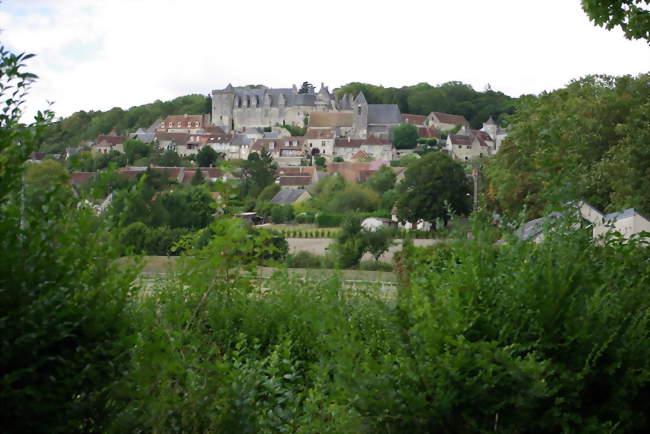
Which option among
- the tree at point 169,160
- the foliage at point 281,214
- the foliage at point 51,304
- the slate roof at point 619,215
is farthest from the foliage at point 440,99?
the foliage at point 51,304

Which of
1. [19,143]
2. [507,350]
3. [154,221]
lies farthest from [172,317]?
[154,221]

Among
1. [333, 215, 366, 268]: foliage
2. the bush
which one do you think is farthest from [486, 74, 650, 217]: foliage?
the bush

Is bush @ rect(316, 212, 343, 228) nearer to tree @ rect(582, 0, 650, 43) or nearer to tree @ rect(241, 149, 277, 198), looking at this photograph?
tree @ rect(241, 149, 277, 198)

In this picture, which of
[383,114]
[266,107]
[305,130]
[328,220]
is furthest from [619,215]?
[266,107]

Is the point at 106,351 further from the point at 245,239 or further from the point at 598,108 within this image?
the point at 598,108

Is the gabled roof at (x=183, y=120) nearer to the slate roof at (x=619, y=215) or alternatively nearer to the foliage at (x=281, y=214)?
the foliage at (x=281, y=214)

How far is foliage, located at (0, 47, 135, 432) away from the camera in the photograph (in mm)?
3168

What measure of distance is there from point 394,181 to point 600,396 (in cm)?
6909

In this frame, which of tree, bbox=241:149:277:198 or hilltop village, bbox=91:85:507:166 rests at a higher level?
hilltop village, bbox=91:85:507:166

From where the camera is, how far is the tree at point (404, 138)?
115625mm

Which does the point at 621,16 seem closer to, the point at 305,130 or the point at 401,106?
the point at 305,130

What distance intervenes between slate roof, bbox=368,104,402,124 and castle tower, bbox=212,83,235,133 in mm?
27414

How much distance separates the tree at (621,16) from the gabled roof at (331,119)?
117m

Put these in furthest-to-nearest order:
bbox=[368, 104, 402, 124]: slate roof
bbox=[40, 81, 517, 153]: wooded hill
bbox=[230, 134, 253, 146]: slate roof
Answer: bbox=[40, 81, 517, 153]: wooded hill
bbox=[368, 104, 402, 124]: slate roof
bbox=[230, 134, 253, 146]: slate roof
